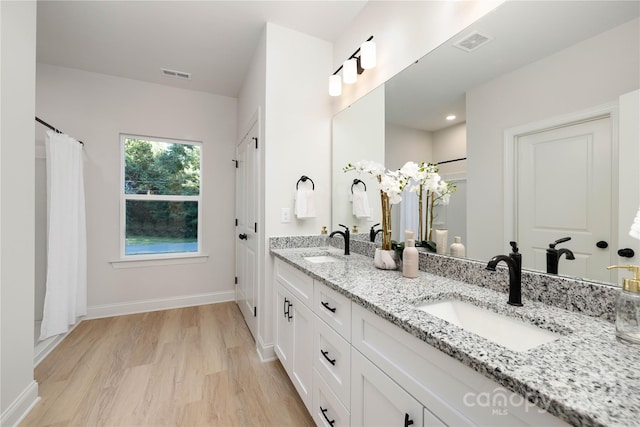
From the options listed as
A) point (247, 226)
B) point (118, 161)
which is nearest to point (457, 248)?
point (247, 226)

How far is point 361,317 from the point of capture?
1022mm

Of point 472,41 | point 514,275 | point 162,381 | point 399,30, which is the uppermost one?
point 399,30

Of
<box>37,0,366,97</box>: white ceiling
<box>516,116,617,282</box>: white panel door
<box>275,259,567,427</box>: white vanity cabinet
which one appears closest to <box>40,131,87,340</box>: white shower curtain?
<box>37,0,366,97</box>: white ceiling

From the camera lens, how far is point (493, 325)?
36.6 inches

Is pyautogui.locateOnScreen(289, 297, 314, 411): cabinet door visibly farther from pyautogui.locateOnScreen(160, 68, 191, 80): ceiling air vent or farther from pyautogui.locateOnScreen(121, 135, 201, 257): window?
pyautogui.locateOnScreen(160, 68, 191, 80): ceiling air vent

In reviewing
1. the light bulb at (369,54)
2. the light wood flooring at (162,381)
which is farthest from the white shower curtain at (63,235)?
the light bulb at (369,54)

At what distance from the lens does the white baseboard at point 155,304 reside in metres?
3.01

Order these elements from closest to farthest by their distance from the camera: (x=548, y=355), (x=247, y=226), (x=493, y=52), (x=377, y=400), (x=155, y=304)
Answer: (x=548, y=355) < (x=377, y=400) < (x=493, y=52) < (x=247, y=226) < (x=155, y=304)

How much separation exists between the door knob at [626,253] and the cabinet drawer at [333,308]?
887mm

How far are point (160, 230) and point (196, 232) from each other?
0.41 meters

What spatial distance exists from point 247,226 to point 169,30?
73.1 inches

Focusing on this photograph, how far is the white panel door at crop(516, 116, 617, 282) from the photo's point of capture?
854mm

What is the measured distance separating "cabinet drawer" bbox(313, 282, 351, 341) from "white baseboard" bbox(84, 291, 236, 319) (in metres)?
2.58

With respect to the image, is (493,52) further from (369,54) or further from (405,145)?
(369,54)
